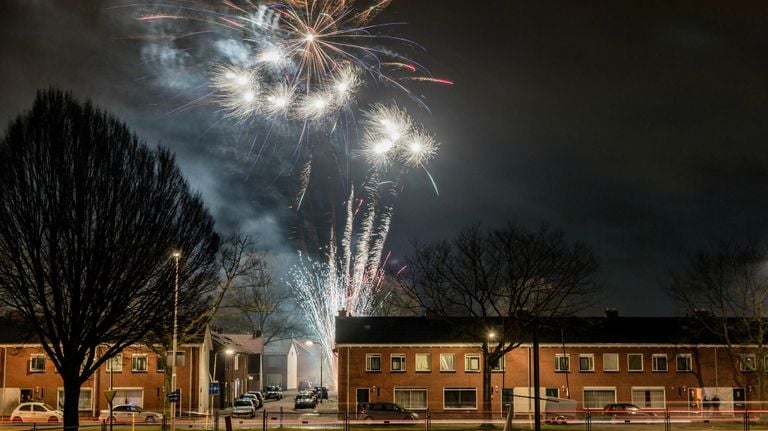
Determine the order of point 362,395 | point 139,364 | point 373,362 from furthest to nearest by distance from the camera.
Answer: point 139,364 → point 373,362 → point 362,395

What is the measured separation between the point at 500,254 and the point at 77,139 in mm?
33119

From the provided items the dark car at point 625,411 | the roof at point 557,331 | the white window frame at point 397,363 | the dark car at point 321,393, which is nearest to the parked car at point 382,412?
the white window frame at point 397,363

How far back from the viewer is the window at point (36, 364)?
64.1 meters

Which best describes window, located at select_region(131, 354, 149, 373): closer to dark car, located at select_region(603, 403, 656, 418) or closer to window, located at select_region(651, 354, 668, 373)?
dark car, located at select_region(603, 403, 656, 418)

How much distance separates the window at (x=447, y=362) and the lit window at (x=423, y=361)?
0.95m

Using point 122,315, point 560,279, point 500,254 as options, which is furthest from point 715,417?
point 122,315

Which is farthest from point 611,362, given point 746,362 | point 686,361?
point 746,362

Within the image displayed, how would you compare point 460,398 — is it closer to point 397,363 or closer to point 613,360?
point 397,363

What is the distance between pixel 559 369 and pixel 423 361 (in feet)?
35.2

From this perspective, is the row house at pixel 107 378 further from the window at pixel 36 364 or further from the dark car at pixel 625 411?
the dark car at pixel 625 411

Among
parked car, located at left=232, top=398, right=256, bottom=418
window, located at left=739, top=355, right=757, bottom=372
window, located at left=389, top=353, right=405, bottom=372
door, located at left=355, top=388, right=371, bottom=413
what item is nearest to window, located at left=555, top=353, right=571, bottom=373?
window, located at left=389, top=353, right=405, bottom=372

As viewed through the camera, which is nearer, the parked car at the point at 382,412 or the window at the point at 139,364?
the parked car at the point at 382,412

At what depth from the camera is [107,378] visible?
212ft

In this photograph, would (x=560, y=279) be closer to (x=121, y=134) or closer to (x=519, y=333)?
(x=519, y=333)
